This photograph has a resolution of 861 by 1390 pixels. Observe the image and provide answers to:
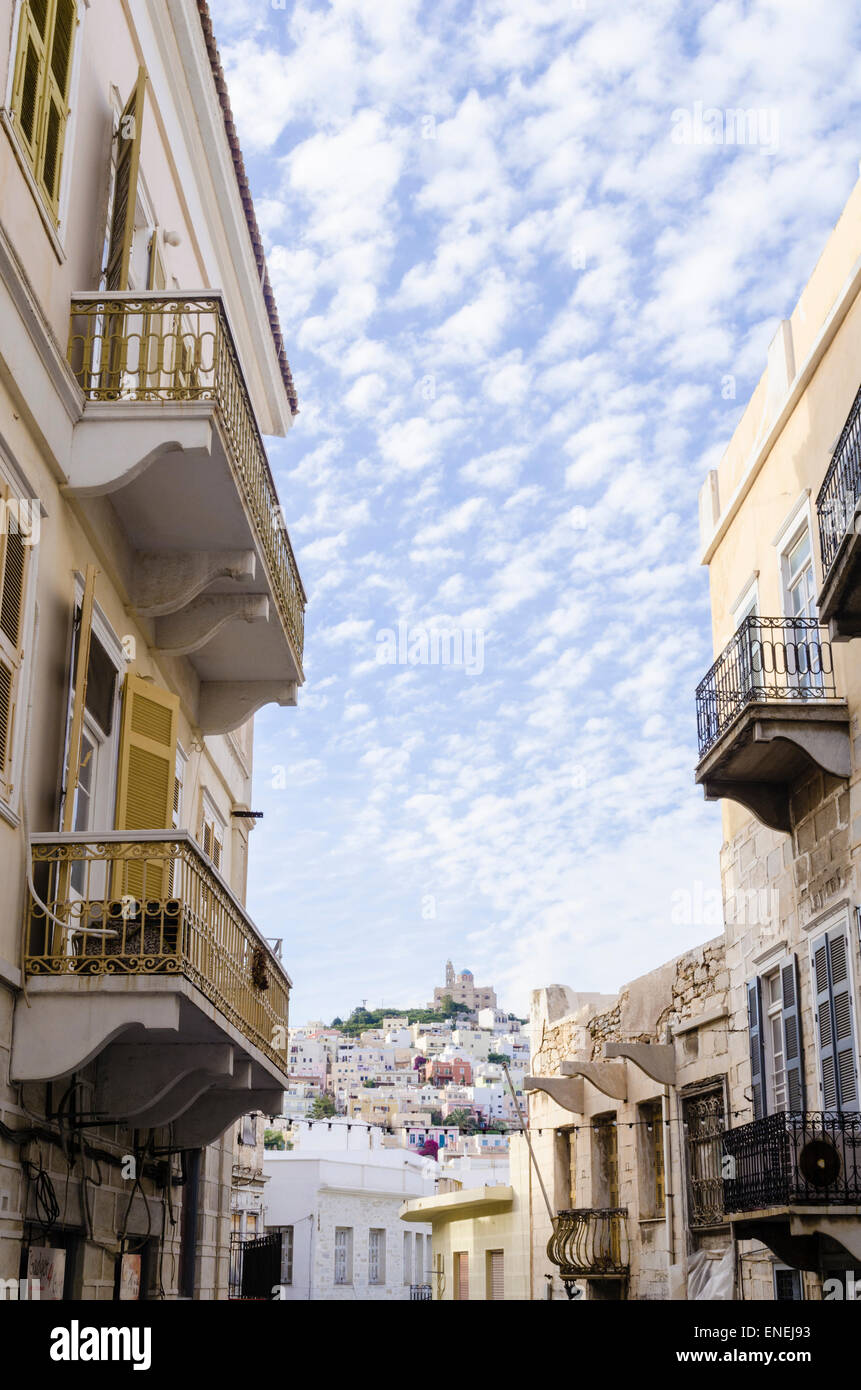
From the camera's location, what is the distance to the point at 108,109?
35.3 feet

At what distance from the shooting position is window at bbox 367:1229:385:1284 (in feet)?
152

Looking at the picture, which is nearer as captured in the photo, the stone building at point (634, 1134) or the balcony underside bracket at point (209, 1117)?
the balcony underside bracket at point (209, 1117)

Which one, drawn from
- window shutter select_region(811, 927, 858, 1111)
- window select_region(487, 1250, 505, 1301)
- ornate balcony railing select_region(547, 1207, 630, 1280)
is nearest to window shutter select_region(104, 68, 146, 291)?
window shutter select_region(811, 927, 858, 1111)

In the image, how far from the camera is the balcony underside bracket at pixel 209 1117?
12547 millimetres

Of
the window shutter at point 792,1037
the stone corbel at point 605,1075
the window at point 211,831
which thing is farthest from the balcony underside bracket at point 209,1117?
the stone corbel at point 605,1075

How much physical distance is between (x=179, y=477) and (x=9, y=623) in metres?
2.20

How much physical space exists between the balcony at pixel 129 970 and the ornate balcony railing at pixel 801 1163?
4.87 meters

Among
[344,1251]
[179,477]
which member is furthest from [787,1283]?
[344,1251]

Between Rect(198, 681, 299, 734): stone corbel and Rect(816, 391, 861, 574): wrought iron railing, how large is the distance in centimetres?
516

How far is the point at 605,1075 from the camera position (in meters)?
22.5

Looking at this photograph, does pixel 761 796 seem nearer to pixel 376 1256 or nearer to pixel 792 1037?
pixel 792 1037

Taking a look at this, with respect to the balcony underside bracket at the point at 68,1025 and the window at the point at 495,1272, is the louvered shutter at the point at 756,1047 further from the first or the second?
the window at the point at 495,1272

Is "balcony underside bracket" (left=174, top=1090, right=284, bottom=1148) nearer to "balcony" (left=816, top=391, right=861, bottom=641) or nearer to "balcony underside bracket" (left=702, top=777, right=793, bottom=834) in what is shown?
"balcony underside bracket" (left=702, top=777, right=793, bottom=834)
